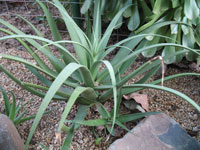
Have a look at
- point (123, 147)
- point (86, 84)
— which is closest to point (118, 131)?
point (123, 147)

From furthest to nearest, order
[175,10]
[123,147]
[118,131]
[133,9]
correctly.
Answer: [133,9], [175,10], [118,131], [123,147]

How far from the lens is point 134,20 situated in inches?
55.3

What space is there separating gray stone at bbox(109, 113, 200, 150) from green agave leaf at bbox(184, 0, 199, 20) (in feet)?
1.95

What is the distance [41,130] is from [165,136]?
2.16 feet

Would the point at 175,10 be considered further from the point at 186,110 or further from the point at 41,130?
the point at 41,130

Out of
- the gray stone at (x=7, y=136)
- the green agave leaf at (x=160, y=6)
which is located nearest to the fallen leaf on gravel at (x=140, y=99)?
the green agave leaf at (x=160, y=6)

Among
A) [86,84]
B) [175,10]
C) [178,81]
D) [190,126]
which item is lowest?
[190,126]

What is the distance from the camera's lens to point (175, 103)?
1.34 meters

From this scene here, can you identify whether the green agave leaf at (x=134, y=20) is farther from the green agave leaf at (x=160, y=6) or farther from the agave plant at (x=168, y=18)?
the green agave leaf at (x=160, y=6)

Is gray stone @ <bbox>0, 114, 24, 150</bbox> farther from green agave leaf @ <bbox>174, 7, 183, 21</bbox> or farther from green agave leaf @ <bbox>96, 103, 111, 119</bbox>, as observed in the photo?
green agave leaf @ <bbox>174, 7, 183, 21</bbox>

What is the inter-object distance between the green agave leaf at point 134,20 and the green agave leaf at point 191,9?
0.30 metres

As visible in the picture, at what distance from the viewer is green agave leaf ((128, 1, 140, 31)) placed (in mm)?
1400

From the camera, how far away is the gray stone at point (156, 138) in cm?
102

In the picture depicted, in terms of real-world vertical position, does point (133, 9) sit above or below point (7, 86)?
above
